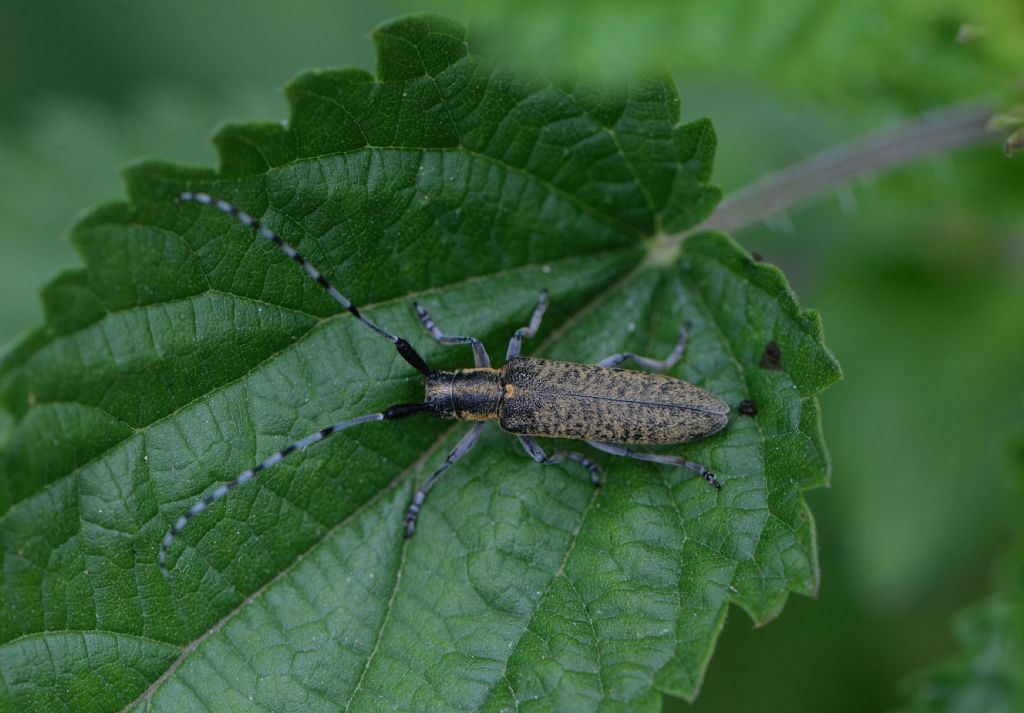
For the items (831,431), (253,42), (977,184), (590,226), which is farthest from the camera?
(253,42)

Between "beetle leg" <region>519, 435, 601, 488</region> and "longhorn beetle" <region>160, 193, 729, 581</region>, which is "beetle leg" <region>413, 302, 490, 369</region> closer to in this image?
"longhorn beetle" <region>160, 193, 729, 581</region>

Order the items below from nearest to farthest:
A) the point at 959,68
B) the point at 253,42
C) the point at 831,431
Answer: the point at 959,68 → the point at 831,431 → the point at 253,42

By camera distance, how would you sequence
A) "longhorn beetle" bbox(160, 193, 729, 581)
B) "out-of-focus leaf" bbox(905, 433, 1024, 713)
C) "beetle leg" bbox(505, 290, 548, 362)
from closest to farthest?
"longhorn beetle" bbox(160, 193, 729, 581) < "beetle leg" bbox(505, 290, 548, 362) < "out-of-focus leaf" bbox(905, 433, 1024, 713)

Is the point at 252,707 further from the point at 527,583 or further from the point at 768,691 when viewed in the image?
the point at 768,691

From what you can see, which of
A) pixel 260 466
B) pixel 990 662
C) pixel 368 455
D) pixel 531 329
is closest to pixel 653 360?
pixel 531 329

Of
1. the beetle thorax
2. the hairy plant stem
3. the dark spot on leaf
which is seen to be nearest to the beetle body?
the beetle thorax

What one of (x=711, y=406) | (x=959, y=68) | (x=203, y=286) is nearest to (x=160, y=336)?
(x=203, y=286)
